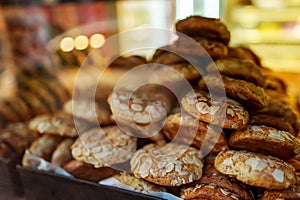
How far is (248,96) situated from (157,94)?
0.27m

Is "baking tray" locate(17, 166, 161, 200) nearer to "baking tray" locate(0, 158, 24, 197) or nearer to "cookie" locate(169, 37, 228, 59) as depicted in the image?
"baking tray" locate(0, 158, 24, 197)

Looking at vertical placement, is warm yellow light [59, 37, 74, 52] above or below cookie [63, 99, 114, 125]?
above

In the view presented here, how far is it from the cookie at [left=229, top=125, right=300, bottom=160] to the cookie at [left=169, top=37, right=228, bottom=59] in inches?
9.3

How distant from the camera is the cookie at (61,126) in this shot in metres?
0.97

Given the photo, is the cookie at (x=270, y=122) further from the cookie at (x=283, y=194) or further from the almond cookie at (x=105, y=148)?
the almond cookie at (x=105, y=148)

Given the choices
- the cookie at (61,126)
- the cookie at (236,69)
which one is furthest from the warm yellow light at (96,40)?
the cookie at (236,69)

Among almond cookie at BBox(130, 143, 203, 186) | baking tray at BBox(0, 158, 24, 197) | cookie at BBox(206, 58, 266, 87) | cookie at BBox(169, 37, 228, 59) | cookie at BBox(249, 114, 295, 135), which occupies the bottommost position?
baking tray at BBox(0, 158, 24, 197)

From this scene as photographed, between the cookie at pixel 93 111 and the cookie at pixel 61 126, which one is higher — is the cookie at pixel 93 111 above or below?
above

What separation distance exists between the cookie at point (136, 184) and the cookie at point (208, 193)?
0.27 feet

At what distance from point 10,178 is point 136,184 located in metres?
0.45

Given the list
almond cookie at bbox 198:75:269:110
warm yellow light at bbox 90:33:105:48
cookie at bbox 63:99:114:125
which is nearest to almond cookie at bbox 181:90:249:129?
almond cookie at bbox 198:75:269:110

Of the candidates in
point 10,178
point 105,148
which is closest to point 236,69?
point 105,148

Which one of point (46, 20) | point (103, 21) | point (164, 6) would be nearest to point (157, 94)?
point (46, 20)

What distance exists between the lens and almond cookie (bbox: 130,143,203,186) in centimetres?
74
